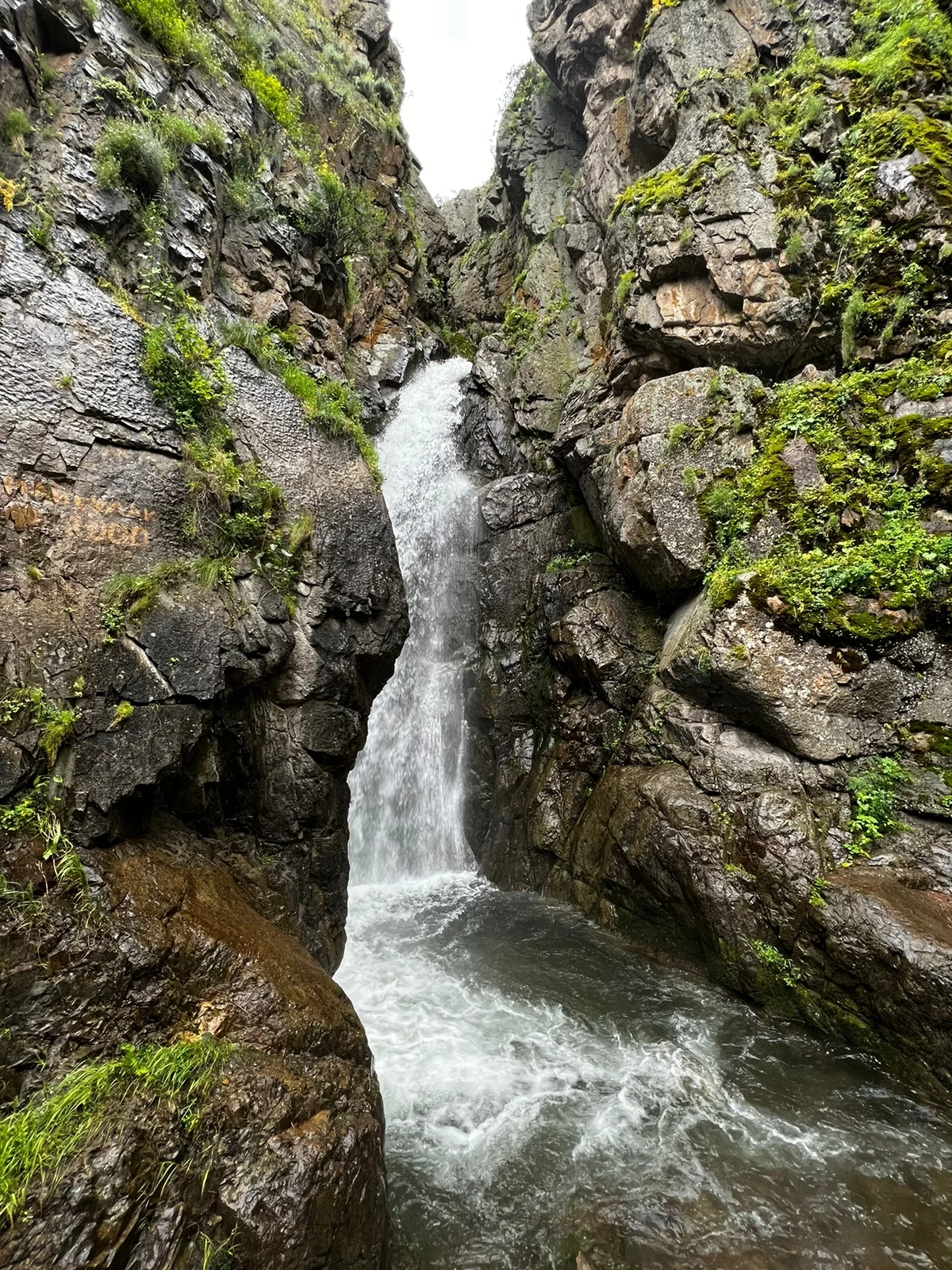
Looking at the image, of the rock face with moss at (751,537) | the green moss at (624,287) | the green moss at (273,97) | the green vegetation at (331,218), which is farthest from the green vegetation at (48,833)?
the green moss at (273,97)

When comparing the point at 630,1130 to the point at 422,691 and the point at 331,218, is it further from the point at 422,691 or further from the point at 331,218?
the point at 331,218

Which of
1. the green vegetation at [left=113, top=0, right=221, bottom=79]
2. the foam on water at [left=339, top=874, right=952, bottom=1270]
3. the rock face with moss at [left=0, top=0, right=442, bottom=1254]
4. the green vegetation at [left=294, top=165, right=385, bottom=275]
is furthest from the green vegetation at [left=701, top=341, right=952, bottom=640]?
the green vegetation at [left=113, top=0, right=221, bottom=79]

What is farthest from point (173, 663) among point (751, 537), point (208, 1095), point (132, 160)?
point (751, 537)

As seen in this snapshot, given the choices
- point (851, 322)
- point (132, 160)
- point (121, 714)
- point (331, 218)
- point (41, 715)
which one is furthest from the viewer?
point (331, 218)

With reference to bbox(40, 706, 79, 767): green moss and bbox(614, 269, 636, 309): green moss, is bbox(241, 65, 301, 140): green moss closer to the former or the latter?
bbox(614, 269, 636, 309): green moss

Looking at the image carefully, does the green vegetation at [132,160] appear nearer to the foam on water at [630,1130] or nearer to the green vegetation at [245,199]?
the green vegetation at [245,199]

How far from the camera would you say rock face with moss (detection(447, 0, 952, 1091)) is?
21.0 feet

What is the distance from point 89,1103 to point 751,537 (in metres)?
9.23

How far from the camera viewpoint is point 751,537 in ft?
28.0

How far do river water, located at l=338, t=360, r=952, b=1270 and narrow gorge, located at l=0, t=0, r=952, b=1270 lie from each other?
4cm

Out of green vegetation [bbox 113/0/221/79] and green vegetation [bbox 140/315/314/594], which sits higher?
green vegetation [bbox 113/0/221/79]

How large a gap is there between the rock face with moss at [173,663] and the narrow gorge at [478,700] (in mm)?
37

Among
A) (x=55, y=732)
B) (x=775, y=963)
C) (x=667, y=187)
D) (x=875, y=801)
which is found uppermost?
(x=667, y=187)

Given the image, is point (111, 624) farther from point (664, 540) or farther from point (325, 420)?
point (664, 540)
